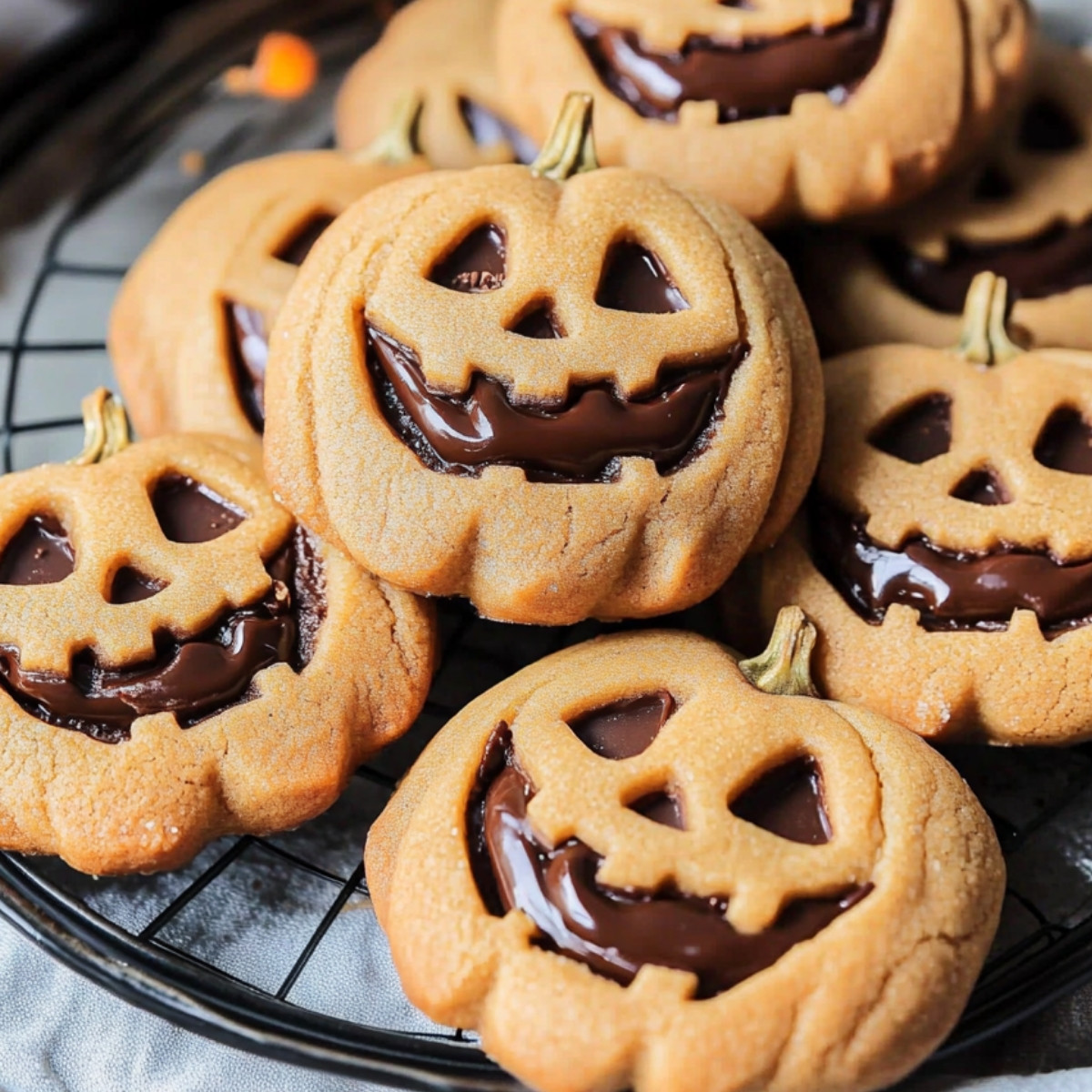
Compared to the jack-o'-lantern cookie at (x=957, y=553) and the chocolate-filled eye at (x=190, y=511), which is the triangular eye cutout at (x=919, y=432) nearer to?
the jack-o'-lantern cookie at (x=957, y=553)

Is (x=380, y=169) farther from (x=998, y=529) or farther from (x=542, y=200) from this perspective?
(x=998, y=529)

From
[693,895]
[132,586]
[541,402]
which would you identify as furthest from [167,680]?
[693,895]

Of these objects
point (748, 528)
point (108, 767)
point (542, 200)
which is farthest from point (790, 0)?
point (108, 767)

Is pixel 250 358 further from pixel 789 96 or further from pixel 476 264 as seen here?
pixel 789 96

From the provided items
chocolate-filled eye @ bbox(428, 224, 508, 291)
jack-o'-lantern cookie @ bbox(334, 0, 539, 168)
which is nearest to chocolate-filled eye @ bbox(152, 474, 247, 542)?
chocolate-filled eye @ bbox(428, 224, 508, 291)

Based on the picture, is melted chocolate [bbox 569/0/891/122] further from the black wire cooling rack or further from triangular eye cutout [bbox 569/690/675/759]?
triangular eye cutout [bbox 569/690/675/759]
